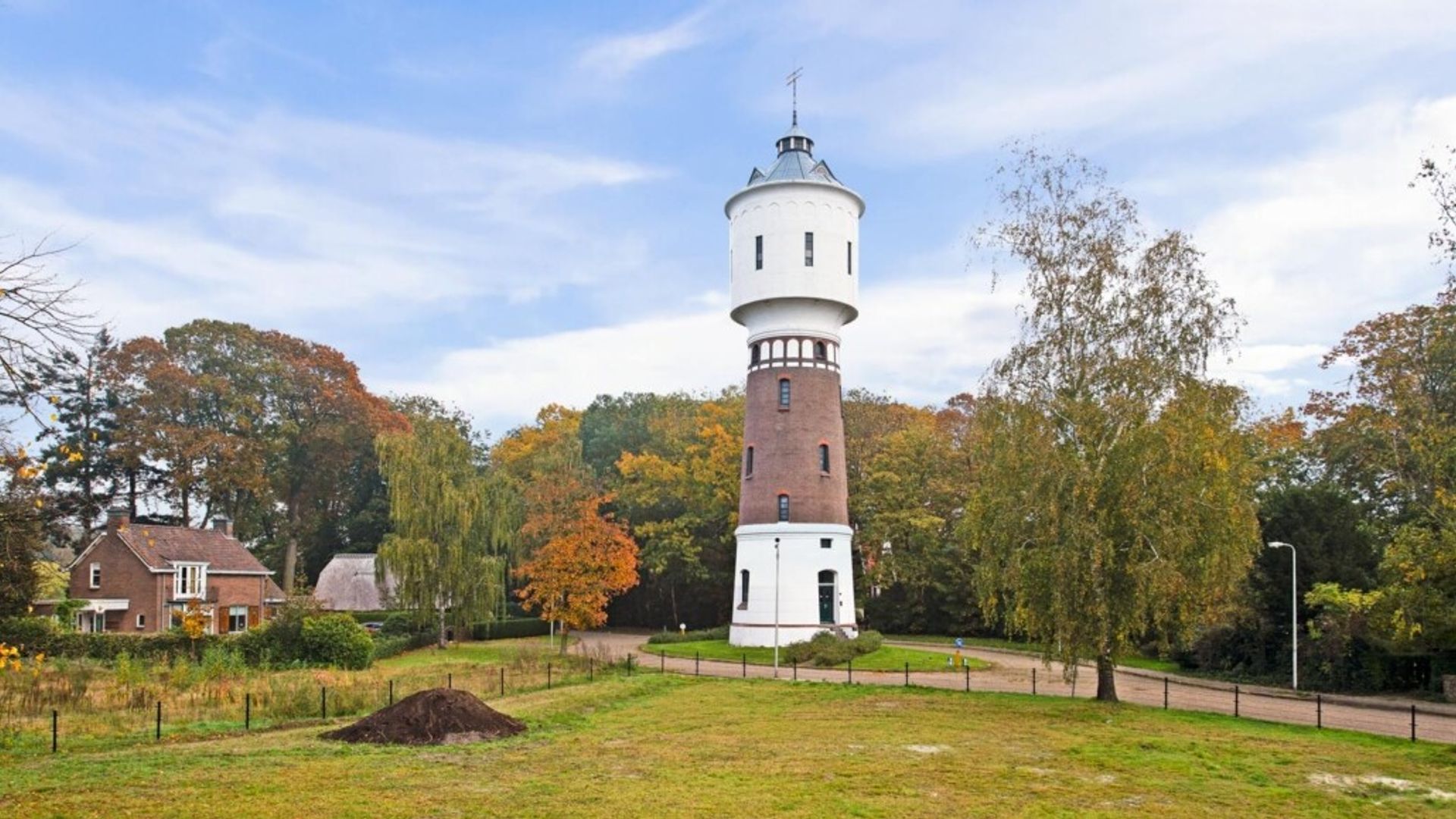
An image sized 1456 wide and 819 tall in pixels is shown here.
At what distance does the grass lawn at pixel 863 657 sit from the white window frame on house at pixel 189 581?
20.6 meters

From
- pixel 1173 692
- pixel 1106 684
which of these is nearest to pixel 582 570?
pixel 1173 692

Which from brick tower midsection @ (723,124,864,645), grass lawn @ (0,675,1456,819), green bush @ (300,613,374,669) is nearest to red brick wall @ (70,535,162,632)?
green bush @ (300,613,374,669)

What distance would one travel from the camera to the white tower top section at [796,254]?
42.4 metres

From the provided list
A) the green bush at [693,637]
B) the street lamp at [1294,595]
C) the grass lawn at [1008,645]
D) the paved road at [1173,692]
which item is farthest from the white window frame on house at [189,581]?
the street lamp at [1294,595]

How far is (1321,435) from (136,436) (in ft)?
172

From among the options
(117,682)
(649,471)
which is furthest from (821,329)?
(117,682)

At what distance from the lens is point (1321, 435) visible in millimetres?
41875

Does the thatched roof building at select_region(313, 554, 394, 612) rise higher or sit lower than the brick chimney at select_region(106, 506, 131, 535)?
lower

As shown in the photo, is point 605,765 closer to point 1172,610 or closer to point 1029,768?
point 1029,768

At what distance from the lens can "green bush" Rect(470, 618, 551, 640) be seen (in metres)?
51.9

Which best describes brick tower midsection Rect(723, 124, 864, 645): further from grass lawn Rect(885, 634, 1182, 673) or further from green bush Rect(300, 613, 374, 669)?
green bush Rect(300, 613, 374, 669)

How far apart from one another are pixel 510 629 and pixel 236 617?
1283cm

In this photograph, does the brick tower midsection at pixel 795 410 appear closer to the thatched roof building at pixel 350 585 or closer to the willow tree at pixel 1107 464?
the willow tree at pixel 1107 464

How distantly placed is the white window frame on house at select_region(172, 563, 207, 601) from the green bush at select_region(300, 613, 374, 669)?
16.2 m
